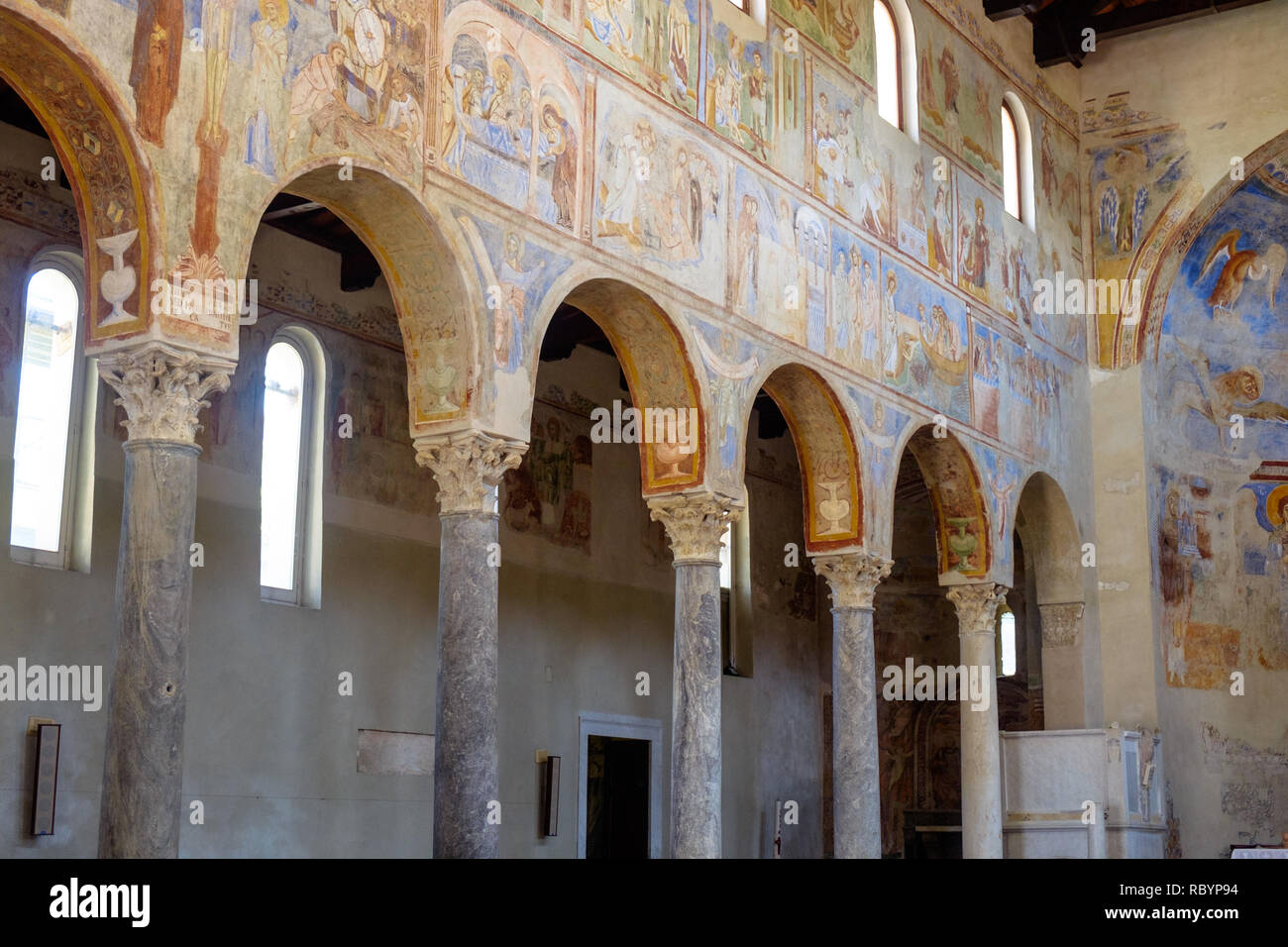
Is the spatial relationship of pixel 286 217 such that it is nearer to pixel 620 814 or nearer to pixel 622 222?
pixel 622 222

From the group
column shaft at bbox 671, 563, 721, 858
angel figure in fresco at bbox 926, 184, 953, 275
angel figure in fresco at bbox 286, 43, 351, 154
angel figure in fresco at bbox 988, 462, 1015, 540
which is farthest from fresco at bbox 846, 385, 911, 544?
angel figure in fresco at bbox 286, 43, 351, 154

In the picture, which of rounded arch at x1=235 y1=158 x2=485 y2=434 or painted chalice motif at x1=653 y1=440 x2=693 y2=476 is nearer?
rounded arch at x1=235 y1=158 x2=485 y2=434

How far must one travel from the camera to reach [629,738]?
18141mm

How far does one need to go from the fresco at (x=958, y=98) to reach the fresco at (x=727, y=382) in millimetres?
5348

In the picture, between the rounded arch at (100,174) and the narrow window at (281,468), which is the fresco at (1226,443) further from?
the rounded arch at (100,174)

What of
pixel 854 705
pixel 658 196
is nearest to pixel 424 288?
pixel 658 196

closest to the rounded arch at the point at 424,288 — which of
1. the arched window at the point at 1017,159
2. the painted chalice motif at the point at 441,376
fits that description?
the painted chalice motif at the point at 441,376

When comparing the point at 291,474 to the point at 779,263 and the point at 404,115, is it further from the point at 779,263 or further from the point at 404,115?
the point at 404,115

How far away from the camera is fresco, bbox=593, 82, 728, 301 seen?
11961 millimetres

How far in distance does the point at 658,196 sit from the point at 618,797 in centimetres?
824

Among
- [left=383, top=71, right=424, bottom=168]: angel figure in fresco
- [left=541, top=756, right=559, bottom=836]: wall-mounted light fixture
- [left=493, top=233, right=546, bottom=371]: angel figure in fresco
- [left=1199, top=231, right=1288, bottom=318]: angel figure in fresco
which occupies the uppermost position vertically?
[left=1199, top=231, right=1288, bottom=318]: angel figure in fresco

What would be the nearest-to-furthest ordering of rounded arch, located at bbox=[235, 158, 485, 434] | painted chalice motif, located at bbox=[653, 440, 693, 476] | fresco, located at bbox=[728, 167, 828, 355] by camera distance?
1. rounded arch, located at bbox=[235, 158, 485, 434]
2. painted chalice motif, located at bbox=[653, 440, 693, 476]
3. fresco, located at bbox=[728, 167, 828, 355]

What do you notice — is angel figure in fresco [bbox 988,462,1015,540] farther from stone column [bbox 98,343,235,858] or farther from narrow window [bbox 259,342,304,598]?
stone column [bbox 98,343,235,858]

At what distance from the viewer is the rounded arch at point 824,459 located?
14.8 meters
